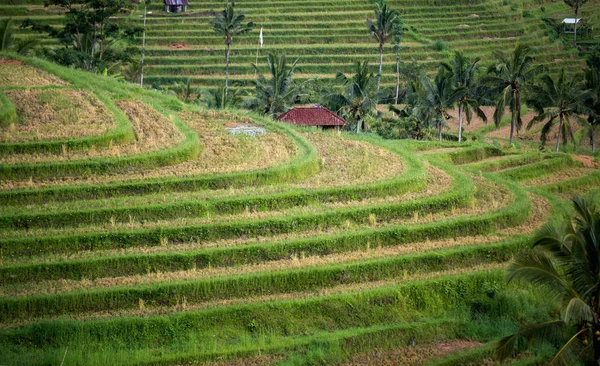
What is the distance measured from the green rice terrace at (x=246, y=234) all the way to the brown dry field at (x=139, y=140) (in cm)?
8

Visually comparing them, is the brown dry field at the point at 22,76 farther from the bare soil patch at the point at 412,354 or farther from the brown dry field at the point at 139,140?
the bare soil patch at the point at 412,354

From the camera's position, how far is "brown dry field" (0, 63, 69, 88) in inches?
1024

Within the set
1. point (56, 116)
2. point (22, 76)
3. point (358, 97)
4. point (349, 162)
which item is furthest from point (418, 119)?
point (56, 116)

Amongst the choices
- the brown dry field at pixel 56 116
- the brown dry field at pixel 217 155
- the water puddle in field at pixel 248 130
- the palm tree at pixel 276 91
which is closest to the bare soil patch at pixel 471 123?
the palm tree at pixel 276 91

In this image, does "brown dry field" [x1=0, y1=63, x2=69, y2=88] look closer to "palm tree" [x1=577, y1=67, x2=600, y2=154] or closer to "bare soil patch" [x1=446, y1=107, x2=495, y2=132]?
"bare soil patch" [x1=446, y1=107, x2=495, y2=132]

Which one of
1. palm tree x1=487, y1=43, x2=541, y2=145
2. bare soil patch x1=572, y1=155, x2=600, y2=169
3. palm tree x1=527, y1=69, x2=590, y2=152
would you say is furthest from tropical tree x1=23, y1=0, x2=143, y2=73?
bare soil patch x1=572, y1=155, x2=600, y2=169

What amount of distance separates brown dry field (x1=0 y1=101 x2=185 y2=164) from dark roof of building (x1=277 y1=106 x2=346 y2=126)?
20.4ft

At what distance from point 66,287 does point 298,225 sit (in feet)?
16.9

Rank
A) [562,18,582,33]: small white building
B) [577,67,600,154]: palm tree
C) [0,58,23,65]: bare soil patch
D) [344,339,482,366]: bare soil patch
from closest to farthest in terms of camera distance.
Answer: [344,339,482,366]: bare soil patch
[0,58,23,65]: bare soil patch
[577,67,600,154]: palm tree
[562,18,582,33]: small white building

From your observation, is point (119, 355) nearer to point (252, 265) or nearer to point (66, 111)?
Answer: point (252, 265)

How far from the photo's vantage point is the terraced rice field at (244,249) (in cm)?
1494

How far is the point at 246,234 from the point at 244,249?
3.07ft

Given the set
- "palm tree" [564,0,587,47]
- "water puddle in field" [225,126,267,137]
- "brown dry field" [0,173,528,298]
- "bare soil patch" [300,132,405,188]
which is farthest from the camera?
"palm tree" [564,0,587,47]

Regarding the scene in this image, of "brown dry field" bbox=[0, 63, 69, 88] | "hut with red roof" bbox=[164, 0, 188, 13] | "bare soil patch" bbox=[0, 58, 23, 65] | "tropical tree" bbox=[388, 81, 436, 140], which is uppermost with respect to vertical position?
"hut with red roof" bbox=[164, 0, 188, 13]
